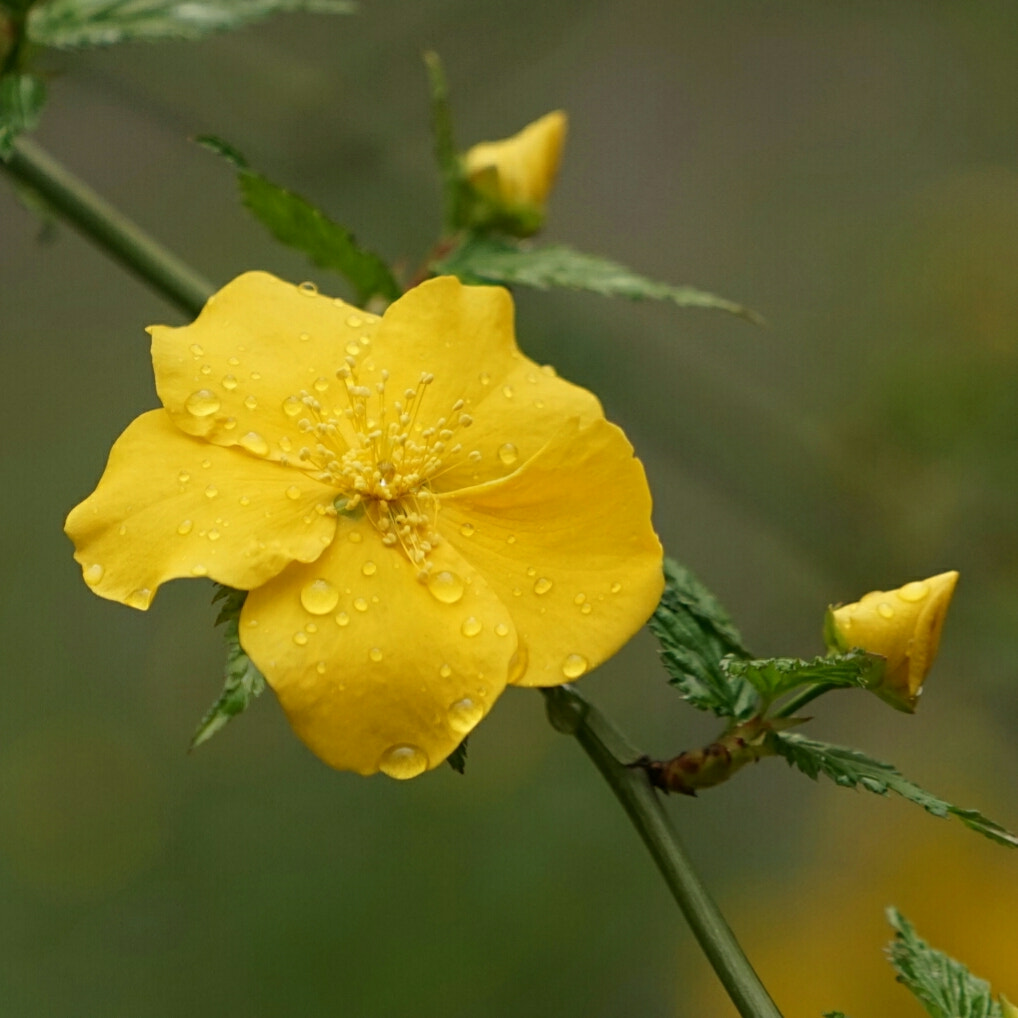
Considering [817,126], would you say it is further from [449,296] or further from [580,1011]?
[449,296]

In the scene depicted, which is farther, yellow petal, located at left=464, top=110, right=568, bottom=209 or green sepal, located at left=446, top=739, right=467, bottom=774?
yellow petal, located at left=464, top=110, right=568, bottom=209

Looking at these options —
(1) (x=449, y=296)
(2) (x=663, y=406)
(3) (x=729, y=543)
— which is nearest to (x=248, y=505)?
(1) (x=449, y=296)

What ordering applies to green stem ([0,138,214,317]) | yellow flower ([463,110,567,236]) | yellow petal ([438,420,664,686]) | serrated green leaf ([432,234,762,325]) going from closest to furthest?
yellow petal ([438,420,664,686]) < serrated green leaf ([432,234,762,325]) < green stem ([0,138,214,317]) < yellow flower ([463,110,567,236])

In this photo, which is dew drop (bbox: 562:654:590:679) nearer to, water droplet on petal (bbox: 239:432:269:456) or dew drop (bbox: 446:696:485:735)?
dew drop (bbox: 446:696:485:735)

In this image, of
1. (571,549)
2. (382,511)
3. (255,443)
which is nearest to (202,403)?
(255,443)

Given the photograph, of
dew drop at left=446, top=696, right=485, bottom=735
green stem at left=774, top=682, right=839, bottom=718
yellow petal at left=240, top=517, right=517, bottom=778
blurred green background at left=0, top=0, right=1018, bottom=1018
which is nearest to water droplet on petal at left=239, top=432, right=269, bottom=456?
yellow petal at left=240, top=517, right=517, bottom=778

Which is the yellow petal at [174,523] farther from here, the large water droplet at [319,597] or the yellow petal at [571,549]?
the yellow petal at [571,549]
